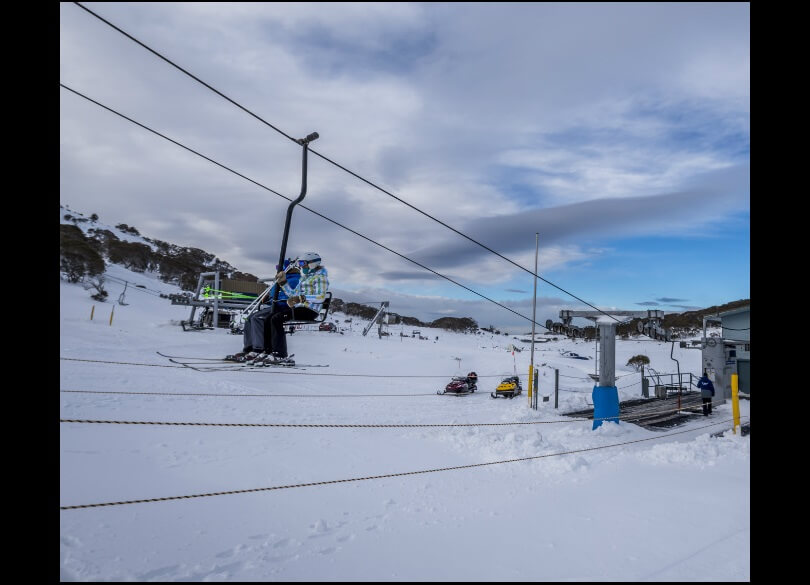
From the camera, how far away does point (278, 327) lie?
24.8 ft

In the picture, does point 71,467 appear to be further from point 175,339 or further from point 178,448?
point 175,339

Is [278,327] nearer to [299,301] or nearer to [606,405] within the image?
[299,301]

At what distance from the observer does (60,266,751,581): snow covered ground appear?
360 cm

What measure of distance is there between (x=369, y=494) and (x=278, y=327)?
3454 mm

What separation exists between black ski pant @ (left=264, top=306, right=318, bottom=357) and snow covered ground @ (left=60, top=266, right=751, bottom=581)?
1566mm

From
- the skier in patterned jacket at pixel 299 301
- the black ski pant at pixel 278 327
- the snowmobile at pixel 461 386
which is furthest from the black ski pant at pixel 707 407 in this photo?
the black ski pant at pixel 278 327

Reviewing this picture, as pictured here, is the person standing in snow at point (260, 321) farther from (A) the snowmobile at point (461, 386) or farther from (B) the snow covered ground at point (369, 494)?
(A) the snowmobile at point (461, 386)

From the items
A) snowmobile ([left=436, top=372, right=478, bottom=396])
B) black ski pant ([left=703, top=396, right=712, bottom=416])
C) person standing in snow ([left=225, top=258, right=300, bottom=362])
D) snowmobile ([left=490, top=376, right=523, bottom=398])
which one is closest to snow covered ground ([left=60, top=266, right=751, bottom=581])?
person standing in snow ([left=225, top=258, right=300, bottom=362])

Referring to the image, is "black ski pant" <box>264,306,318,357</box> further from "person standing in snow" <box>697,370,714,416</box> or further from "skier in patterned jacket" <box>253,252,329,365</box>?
"person standing in snow" <box>697,370,714,416</box>

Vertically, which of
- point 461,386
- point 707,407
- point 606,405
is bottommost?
point 707,407

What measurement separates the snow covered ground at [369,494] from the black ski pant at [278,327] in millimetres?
1566

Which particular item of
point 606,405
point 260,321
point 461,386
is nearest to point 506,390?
point 461,386
